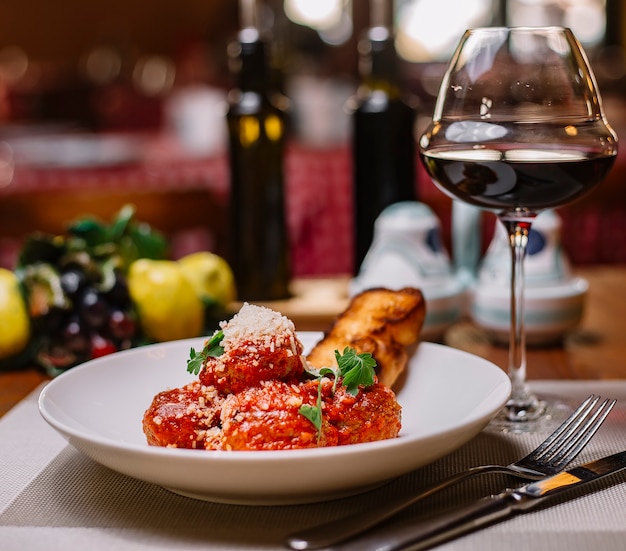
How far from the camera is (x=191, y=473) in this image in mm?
648

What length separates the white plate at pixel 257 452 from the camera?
25.1 inches

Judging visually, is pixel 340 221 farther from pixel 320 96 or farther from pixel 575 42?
pixel 575 42

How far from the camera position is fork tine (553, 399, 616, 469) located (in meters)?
0.79

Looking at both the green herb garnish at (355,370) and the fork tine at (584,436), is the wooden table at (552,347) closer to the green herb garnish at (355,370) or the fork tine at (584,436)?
the fork tine at (584,436)

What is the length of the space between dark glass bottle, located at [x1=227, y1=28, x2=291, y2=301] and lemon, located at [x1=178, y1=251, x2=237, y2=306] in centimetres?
14

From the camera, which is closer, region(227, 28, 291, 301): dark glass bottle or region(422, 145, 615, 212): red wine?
region(422, 145, 615, 212): red wine

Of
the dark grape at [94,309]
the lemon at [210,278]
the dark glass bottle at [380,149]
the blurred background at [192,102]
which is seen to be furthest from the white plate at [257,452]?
the blurred background at [192,102]

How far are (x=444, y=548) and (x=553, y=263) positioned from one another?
29.3 inches

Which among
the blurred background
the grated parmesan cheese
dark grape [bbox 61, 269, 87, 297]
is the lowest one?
the blurred background

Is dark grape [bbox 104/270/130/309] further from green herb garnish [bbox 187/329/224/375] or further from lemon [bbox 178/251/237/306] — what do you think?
green herb garnish [bbox 187/329/224/375]

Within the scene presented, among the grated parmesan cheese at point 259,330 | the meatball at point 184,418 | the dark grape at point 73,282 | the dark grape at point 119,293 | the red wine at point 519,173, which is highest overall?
the red wine at point 519,173

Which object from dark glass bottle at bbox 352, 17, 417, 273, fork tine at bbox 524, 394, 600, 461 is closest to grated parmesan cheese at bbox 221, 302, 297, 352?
fork tine at bbox 524, 394, 600, 461

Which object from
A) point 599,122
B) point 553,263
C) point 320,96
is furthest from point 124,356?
point 320,96

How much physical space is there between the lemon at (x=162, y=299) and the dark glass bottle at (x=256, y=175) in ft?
0.91
